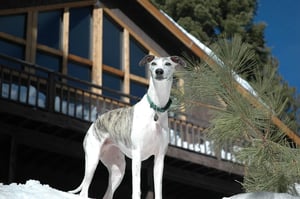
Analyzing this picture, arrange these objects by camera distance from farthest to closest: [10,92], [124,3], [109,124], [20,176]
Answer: [124,3] < [20,176] < [10,92] < [109,124]

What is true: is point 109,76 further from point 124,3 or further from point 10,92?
point 10,92

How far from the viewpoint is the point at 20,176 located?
12891 mm

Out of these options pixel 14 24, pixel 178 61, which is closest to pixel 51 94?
pixel 14 24

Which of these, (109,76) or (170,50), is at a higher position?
(170,50)

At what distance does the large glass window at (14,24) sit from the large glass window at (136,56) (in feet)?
9.74

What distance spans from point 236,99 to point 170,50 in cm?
1210

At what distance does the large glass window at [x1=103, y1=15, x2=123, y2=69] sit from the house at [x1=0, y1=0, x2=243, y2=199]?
0.03m

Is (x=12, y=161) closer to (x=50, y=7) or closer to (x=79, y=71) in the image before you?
(x=79, y=71)

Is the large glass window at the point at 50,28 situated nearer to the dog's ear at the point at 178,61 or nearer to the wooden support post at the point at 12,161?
the wooden support post at the point at 12,161

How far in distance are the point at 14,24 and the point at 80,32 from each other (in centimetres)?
184

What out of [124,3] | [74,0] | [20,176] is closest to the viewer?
[20,176]

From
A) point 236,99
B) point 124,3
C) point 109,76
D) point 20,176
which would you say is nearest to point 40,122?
point 20,176

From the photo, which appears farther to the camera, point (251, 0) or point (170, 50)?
point (251, 0)

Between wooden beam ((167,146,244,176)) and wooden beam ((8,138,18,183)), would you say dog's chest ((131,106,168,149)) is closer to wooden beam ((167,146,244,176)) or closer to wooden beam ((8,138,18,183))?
wooden beam ((8,138,18,183))
